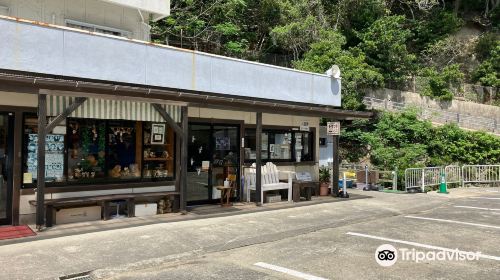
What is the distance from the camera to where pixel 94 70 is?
10266mm

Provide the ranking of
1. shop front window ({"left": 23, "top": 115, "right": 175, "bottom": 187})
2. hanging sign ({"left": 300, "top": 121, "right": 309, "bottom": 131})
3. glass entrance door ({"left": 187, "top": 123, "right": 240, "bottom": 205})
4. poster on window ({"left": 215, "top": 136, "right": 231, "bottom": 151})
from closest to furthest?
shop front window ({"left": 23, "top": 115, "right": 175, "bottom": 187}) < glass entrance door ({"left": 187, "top": 123, "right": 240, "bottom": 205}) < poster on window ({"left": 215, "top": 136, "right": 231, "bottom": 151}) < hanging sign ({"left": 300, "top": 121, "right": 309, "bottom": 131})

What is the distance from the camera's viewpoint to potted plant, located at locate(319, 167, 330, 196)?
15.3 meters

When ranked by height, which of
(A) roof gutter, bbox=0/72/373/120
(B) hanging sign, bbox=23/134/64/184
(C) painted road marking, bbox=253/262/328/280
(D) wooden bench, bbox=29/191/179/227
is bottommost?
(C) painted road marking, bbox=253/262/328/280

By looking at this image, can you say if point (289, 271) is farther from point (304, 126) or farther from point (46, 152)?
point (304, 126)

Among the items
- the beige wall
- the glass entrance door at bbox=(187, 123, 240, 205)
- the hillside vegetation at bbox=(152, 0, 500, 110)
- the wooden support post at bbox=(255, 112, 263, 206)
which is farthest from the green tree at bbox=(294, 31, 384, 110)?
the beige wall

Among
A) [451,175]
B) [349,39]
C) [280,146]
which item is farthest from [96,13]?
[349,39]

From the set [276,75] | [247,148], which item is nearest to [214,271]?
[247,148]

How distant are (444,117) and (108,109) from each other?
25.6 meters

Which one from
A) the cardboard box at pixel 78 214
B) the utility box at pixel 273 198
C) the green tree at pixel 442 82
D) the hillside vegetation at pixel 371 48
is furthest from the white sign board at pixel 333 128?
the green tree at pixel 442 82

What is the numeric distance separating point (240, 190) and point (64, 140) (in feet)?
18.3

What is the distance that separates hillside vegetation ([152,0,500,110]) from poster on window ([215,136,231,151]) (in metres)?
13.2

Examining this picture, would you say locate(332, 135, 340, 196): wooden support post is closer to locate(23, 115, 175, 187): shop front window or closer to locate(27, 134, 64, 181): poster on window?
locate(23, 115, 175, 187): shop front window

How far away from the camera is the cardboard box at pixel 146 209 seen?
35.1 ft

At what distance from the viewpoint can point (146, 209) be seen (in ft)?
35.6
